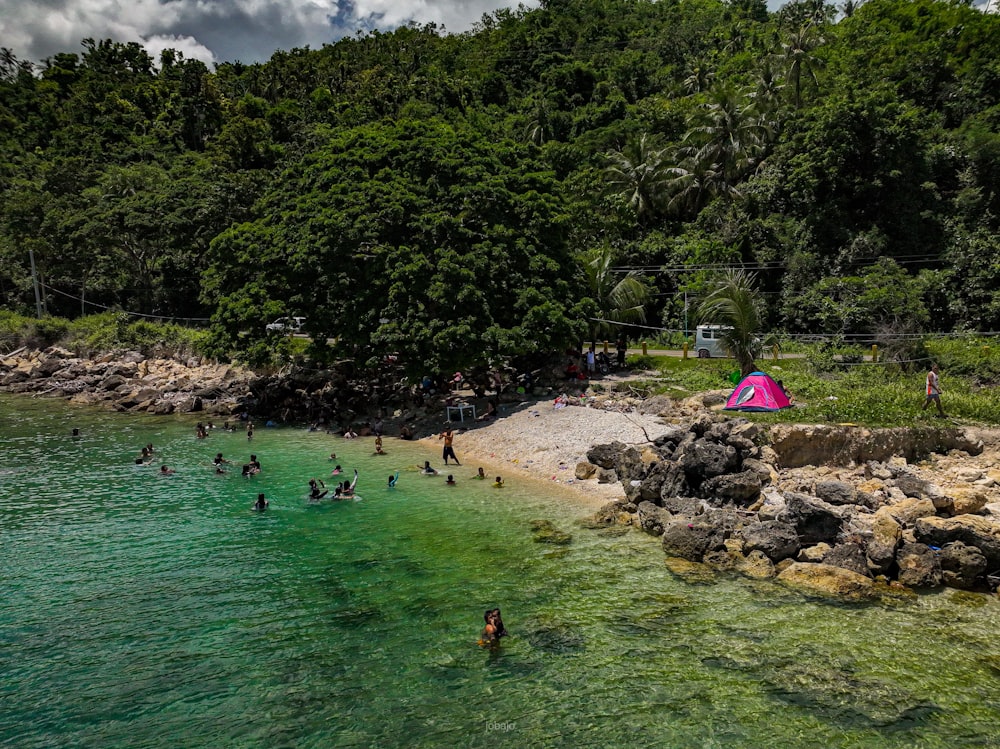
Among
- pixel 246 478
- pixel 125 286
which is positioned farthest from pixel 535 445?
pixel 125 286

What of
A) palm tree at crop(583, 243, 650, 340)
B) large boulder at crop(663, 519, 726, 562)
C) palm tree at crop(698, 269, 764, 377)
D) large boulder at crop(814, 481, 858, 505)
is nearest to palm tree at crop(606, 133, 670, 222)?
palm tree at crop(583, 243, 650, 340)

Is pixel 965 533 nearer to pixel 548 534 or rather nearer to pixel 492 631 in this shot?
pixel 548 534

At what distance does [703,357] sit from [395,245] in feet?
60.1

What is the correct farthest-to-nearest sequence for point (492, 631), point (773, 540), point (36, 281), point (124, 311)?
point (36, 281) → point (124, 311) → point (773, 540) → point (492, 631)

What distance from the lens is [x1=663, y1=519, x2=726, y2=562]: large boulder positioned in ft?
53.9

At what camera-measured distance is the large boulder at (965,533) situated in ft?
48.0

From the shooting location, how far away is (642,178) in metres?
54.7

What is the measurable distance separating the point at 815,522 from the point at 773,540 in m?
1.30

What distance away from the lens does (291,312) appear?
32.8 m

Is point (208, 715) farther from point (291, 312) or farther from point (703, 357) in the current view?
point (703, 357)

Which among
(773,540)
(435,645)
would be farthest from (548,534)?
(435,645)

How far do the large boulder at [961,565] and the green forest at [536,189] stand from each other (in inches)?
710

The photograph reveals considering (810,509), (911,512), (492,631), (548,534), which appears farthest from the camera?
(548,534)

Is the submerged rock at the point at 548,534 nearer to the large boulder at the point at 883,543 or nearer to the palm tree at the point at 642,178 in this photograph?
the large boulder at the point at 883,543
